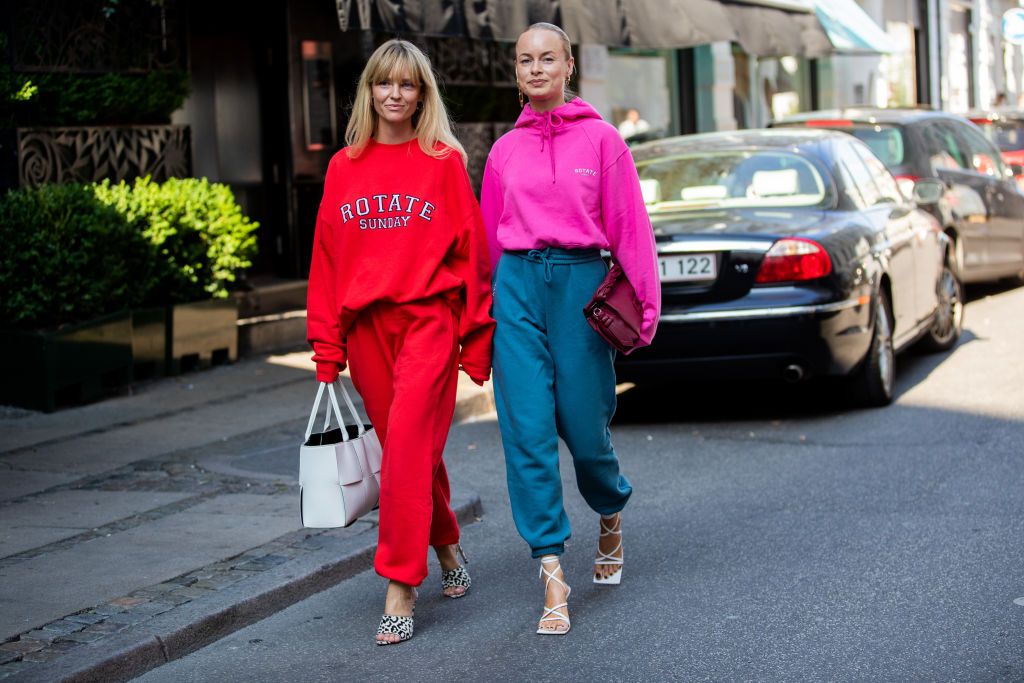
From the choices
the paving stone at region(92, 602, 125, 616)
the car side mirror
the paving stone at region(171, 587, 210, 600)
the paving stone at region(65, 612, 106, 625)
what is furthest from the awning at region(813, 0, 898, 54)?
the paving stone at region(65, 612, 106, 625)

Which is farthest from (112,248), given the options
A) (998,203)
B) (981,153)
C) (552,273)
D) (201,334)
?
(981,153)

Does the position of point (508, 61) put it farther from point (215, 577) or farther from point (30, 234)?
point (215, 577)

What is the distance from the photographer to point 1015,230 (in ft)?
44.8

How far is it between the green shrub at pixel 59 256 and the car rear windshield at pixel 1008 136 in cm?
1356

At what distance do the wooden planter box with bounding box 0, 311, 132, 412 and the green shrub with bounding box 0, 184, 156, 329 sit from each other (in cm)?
12

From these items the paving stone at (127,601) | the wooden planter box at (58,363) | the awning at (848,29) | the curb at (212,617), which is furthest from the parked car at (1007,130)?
the paving stone at (127,601)

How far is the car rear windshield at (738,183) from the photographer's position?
8570mm

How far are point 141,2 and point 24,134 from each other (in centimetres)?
158

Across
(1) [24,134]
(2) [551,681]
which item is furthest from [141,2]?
(2) [551,681]

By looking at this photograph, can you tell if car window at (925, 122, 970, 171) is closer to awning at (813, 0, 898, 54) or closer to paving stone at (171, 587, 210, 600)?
awning at (813, 0, 898, 54)

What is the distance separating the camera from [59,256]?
876 centimetres

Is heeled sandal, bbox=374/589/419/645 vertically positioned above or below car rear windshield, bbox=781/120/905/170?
below

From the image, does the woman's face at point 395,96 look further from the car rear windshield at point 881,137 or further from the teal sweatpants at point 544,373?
the car rear windshield at point 881,137

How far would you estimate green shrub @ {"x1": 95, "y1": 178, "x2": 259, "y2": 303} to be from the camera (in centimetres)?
966
